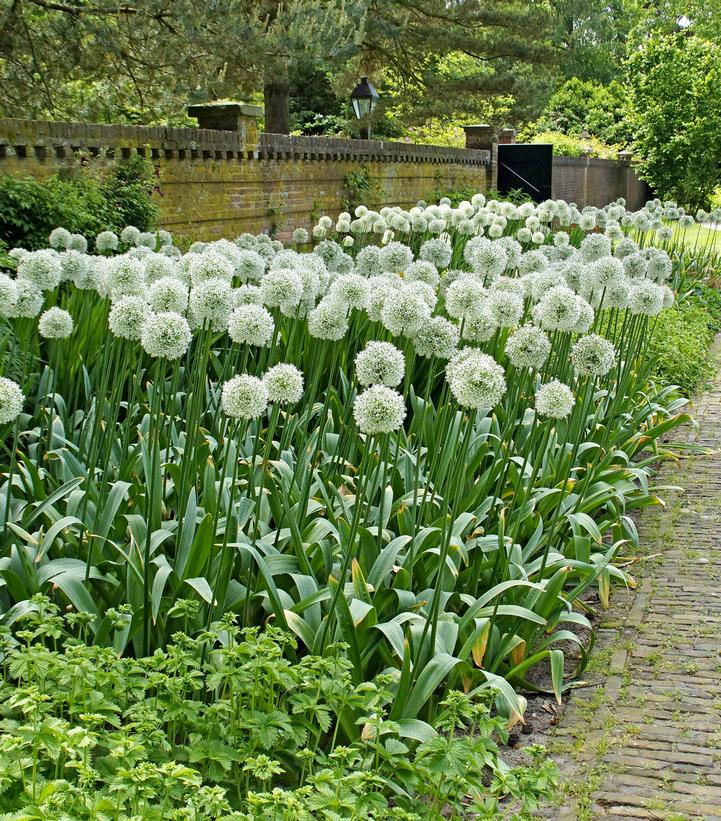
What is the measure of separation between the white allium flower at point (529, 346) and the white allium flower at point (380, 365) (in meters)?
0.87

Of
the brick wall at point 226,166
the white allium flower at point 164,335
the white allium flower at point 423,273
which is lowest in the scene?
the white allium flower at point 164,335

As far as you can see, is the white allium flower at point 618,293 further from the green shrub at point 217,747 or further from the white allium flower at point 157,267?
the green shrub at point 217,747

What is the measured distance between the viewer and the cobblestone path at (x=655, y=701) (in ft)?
10.5

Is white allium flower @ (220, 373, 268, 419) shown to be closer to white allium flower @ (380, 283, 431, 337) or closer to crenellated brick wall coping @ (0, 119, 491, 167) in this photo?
white allium flower @ (380, 283, 431, 337)

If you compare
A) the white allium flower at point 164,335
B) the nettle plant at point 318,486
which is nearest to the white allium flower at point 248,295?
the nettle plant at point 318,486

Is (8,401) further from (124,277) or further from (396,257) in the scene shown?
(396,257)

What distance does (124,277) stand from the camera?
450 cm

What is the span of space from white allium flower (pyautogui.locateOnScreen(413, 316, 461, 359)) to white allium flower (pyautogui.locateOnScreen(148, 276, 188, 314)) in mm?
1055

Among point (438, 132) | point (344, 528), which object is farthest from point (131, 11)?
point (438, 132)

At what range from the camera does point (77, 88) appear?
13.4m

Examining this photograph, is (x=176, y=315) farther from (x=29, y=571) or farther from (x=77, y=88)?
(x=77, y=88)

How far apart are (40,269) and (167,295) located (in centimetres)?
119

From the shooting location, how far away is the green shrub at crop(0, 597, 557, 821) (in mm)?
2264

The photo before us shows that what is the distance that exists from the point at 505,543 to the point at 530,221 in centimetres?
665
